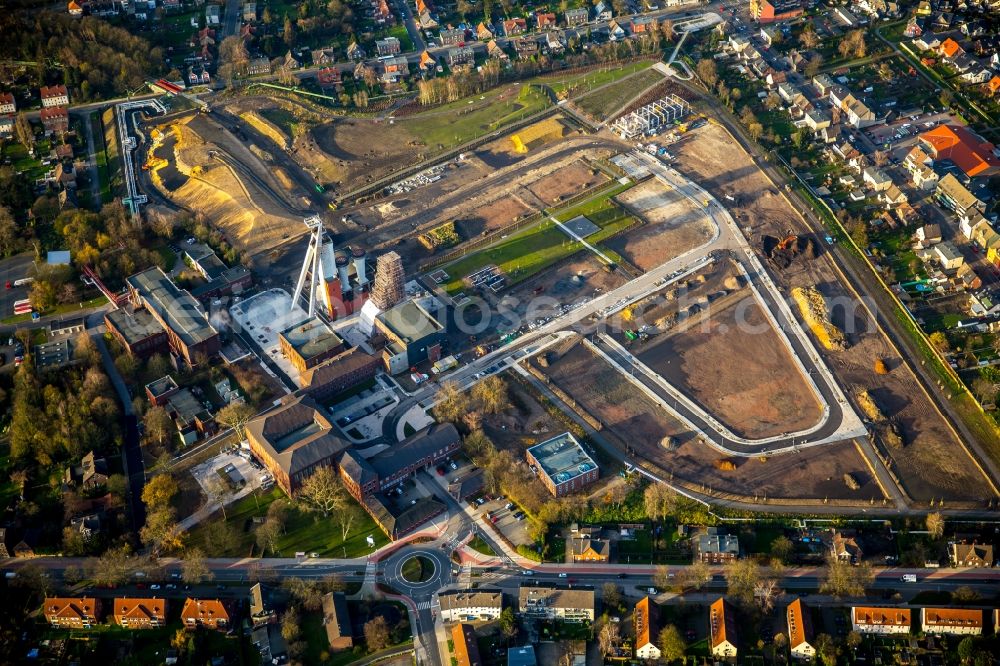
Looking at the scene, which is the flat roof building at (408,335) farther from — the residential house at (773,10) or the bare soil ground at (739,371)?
the residential house at (773,10)

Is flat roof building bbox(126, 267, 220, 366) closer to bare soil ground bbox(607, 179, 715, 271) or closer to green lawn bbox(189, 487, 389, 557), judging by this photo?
green lawn bbox(189, 487, 389, 557)

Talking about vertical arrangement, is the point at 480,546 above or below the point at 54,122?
below

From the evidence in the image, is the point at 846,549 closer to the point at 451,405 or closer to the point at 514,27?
the point at 451,405

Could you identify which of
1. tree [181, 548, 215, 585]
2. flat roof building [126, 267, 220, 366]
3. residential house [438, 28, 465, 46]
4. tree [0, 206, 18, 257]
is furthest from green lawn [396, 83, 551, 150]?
tree [181, 548, 215, 585]

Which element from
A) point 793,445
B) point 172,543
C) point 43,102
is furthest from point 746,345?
point 43,102

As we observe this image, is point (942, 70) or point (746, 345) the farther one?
point (942, 70)

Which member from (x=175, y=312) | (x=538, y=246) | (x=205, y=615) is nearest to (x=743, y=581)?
(x=205, y=615)

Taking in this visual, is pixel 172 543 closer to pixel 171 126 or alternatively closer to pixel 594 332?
pixel 594 332
